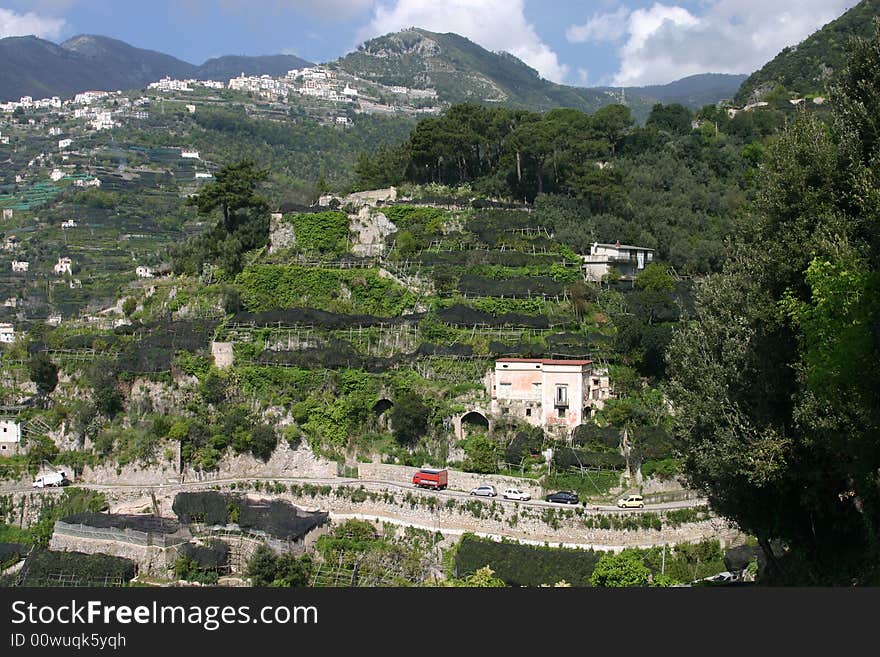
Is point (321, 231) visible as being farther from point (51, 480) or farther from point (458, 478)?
point (458, 478)

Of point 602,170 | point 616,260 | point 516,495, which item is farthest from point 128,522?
point 602,170

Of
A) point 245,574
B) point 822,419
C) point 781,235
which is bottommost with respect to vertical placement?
point 245,574

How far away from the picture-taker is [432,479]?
102 ft

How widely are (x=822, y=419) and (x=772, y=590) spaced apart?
12.9 ft

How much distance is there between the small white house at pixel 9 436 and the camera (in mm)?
37875

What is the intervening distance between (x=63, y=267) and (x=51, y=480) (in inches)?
1645

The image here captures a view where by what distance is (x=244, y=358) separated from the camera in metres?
37.6

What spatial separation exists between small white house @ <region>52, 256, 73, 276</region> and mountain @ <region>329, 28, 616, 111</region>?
90972mm

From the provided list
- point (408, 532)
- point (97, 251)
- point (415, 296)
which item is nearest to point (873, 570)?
point (408, 532)

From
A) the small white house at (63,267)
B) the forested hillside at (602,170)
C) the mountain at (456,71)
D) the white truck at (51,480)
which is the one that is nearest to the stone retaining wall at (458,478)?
the white truck at (51,480)

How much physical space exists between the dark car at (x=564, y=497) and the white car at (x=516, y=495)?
741 mm

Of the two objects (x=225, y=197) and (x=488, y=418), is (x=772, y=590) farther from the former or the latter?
(x=225, y=197)

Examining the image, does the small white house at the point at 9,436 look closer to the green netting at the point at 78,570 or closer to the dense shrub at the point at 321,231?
the green netting at the point at 78,570

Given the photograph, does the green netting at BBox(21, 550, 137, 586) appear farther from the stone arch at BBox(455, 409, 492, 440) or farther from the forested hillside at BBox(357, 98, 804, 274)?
the forested hillside at BBox(357, 98, 804, 274)
